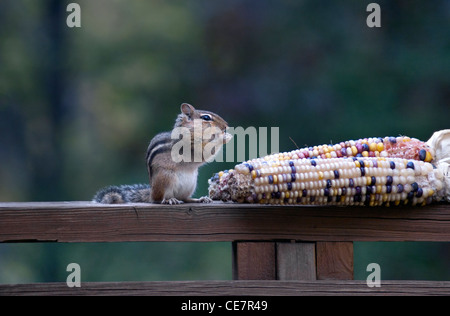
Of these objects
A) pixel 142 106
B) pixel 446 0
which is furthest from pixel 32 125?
pixel 446 0

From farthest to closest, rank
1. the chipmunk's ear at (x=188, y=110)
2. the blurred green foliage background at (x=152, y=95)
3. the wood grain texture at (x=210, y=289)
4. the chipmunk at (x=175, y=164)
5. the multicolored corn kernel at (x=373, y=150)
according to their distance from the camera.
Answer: the blurred green foliage background at (x=152, y=95)
the chipmunk's ear at (x=188, y=110)
the chipmunk at (x=175, y=164)
the multicolored corn kernel at (x=373, y=150)
the wood grain texture at (x=210, y=289)

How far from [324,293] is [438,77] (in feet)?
18.9

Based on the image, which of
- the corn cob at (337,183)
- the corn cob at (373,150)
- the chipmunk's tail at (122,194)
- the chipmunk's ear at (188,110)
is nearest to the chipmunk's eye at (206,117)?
the chipmunk's ear at (188,110)

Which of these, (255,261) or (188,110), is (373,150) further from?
(188,110)

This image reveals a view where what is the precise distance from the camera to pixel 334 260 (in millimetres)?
1840

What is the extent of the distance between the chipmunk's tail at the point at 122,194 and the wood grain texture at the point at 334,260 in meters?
0.78

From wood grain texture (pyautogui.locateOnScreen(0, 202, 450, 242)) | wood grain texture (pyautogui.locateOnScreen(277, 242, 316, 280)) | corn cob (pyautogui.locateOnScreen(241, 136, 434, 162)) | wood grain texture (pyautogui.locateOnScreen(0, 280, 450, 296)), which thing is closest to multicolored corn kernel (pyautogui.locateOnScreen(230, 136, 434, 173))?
corn cob (pyautogui.locateOnScreen(241, 136, 434, 162))

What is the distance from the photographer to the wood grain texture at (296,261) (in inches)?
71.5

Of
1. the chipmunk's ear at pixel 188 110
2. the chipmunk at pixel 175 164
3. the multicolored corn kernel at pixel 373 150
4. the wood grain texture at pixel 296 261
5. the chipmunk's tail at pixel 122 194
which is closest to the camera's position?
the wood grain texture at pixel 296 261

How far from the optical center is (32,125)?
24.4 feet

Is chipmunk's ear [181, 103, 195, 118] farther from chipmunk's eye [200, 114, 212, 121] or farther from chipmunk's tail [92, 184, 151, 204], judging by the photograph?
chipmunk's tail [92, 184, 151, 204]

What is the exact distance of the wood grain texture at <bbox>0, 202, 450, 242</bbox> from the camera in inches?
70.7

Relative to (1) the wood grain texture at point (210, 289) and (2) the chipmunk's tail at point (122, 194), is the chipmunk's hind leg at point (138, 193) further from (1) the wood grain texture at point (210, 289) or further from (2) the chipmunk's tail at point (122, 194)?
(1) the wood grain texture at point (210, 289)

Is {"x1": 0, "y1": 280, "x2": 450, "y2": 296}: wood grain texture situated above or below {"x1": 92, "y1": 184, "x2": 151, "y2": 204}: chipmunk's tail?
below
